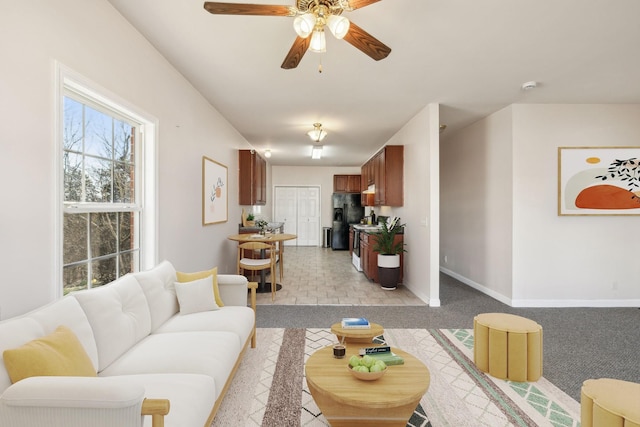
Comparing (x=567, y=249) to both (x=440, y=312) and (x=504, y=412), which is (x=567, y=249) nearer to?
(x=440, y=312)

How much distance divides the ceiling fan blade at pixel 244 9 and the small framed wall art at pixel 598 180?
169 inches

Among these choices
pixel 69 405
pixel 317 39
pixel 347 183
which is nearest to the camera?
pixel 69 405

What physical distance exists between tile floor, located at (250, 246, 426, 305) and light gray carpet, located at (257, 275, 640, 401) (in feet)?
0.91

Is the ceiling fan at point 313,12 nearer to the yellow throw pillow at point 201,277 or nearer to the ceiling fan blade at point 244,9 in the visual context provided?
the ceiling fan blade at point 244,9

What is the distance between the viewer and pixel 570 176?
424cm

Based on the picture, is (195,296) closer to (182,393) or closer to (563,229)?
(182,393)

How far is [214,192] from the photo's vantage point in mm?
4469

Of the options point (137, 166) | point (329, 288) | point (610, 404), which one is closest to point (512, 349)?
point (610, 404)

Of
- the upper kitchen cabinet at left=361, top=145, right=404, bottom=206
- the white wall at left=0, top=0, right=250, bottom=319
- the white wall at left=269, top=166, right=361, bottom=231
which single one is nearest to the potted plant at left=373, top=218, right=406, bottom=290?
the upper kitchen cabinet at left=361, top=145, right=404, bottom=206

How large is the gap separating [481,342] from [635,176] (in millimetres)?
3723

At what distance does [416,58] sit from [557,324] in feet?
11.0

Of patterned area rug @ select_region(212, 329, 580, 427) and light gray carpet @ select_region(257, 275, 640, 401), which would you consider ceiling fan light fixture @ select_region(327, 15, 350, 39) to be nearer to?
patterned area rug @ select_region(212, 329, 580, 427)

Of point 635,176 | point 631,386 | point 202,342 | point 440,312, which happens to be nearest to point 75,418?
point 202,342

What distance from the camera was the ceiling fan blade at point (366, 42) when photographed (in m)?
1.96
